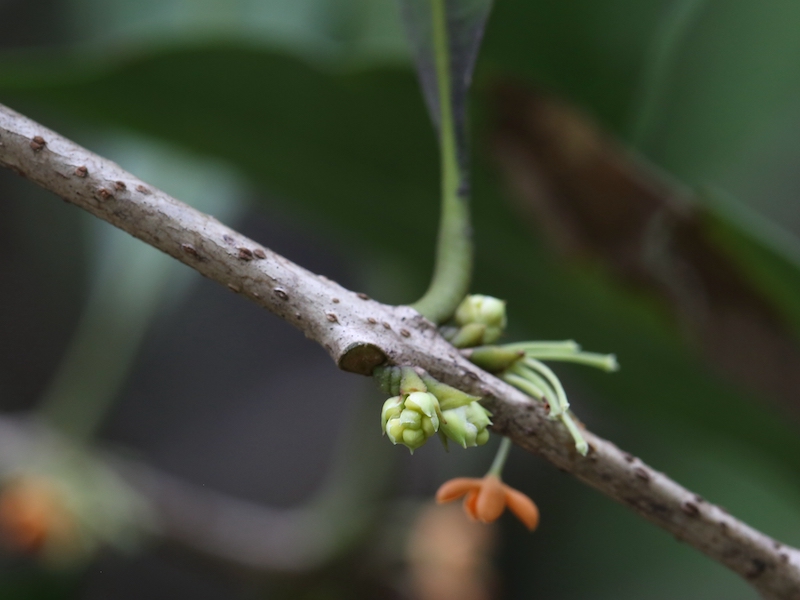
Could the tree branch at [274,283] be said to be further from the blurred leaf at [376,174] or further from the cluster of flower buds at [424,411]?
the blurred leaf at [376,174]

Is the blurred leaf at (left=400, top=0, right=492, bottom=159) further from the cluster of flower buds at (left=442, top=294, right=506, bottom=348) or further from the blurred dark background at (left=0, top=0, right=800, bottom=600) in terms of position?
the blurred dark background at (left=0, top=0, right=800, bottom=600)

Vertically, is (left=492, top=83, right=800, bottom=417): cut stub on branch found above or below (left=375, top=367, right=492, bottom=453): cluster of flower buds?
above

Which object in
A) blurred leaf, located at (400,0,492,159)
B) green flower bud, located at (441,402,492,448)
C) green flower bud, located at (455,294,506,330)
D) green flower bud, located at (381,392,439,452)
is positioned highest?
blurred leaf, located at (400,0,492,159)

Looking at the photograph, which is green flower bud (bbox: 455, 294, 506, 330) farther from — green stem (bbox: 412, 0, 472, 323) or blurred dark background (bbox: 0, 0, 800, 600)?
blurred dark background (bbox: 0, 0, 800, 600)

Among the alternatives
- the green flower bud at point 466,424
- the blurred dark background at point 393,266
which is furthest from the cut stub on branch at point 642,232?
the green flower bud at point 466,424

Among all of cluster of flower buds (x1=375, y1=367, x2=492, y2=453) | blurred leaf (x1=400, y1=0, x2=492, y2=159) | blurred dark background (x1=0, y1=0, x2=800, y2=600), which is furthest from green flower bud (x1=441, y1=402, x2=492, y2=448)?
blurred dark background (x1=0, y1=0, x2=800, y2=600)

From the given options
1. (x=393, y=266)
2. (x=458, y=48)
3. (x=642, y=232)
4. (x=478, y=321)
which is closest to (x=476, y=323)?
(x=478, y=321)

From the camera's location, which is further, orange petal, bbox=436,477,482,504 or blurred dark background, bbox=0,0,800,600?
blurred dark background, bbox=0,0,800,600
